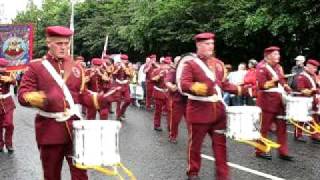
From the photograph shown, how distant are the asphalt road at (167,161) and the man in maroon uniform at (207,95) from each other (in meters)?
0.98

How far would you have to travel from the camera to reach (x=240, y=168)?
9828 mm

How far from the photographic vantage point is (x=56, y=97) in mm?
6211

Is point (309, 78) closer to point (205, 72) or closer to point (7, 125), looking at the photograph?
point (205, 72)

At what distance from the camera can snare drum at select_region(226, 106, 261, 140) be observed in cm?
809

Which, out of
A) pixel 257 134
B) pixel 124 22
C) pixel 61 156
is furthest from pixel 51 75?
pixel 124 22

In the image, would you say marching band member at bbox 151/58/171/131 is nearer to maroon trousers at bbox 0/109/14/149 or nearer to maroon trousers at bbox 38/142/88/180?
maroon trousers at bbox 0/109/14/149

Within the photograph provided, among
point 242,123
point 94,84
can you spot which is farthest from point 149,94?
point 242,123

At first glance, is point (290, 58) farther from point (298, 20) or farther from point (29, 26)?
point (29, 26)

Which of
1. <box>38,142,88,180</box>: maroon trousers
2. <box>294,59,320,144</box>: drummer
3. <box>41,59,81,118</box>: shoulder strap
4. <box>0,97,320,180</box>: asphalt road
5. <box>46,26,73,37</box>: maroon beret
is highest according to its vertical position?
<box>46,26,73,37</box>: maroon beret

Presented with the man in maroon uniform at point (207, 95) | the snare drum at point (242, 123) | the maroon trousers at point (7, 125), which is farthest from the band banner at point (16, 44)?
the snare drum at point (242, 123)

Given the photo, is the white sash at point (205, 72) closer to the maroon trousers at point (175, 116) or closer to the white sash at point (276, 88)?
the white sash at point (276, 88)

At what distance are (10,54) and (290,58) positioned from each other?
11275 mm

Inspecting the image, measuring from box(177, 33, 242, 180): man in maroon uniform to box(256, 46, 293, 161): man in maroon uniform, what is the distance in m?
2.11

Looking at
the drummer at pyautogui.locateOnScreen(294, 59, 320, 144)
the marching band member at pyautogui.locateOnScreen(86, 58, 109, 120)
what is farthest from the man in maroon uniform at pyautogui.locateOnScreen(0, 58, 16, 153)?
the drummer at pyautogui.locateOnScreen(294, 59, 320, 144)
